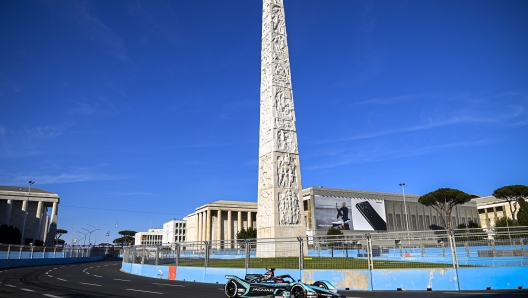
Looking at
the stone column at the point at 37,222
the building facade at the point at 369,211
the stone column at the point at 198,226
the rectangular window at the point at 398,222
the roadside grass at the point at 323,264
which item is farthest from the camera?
the stone column at the point at 198,226

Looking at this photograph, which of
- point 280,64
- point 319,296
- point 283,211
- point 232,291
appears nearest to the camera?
point 319,296

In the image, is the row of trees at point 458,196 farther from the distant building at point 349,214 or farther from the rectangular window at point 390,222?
the rectangular window at point 390,222

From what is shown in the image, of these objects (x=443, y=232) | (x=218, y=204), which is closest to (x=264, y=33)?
(x=443, y=232)

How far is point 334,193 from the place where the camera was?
7744cm

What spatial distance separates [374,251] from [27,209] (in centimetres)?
8120

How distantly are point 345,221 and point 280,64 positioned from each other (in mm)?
56815

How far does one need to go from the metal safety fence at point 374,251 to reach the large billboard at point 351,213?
186ft

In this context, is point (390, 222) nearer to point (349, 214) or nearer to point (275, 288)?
point (349, 214)

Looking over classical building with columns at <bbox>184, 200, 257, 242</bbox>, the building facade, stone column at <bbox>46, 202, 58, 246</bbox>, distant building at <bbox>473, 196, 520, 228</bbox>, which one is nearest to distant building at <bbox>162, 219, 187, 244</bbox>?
stone column at <bbox>46, 202, 58, 246</bbox>

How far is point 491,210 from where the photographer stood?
307 ft

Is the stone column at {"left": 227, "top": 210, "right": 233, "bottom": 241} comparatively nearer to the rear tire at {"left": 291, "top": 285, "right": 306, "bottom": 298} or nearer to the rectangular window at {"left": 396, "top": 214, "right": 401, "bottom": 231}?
the rectangular window at {"left": 396, "top": 214, "right": 401, "bottom": 231}

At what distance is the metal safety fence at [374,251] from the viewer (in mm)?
12695

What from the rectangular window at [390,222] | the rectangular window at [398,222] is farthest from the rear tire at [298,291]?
the rectangular window at [398,222]

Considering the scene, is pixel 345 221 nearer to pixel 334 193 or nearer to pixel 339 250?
pixel 334 193
